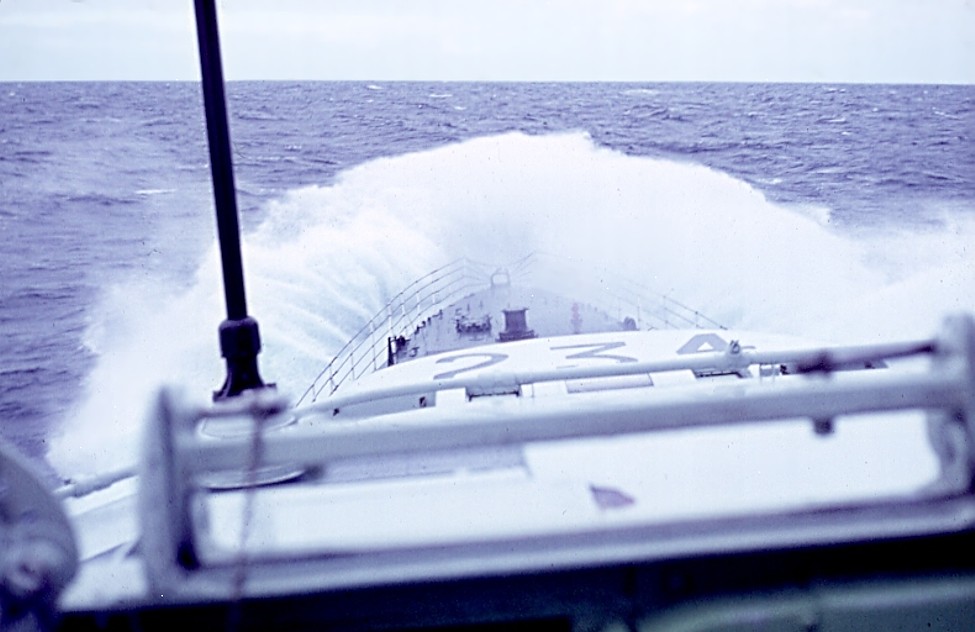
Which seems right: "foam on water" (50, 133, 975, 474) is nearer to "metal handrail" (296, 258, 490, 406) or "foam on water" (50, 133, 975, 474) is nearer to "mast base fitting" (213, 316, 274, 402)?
"metal handrail" (296, 258, 490, 406)

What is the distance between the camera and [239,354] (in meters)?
1.92

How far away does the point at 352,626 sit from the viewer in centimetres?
136

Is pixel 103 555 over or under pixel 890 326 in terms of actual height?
over

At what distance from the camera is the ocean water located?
1112cm

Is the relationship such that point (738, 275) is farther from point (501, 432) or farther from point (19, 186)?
point (19, 186)

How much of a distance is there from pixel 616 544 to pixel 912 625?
0.45 m

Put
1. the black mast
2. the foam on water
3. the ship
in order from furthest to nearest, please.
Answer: the foam on water, the black mast, the ship

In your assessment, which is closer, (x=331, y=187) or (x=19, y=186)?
(x=331, y=187)

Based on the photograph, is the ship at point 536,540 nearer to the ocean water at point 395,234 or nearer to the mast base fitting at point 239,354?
the mast base fitting at point 239,354

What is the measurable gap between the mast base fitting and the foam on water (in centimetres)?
696

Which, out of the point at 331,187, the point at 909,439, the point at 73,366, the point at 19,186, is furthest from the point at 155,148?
the point at 909,439

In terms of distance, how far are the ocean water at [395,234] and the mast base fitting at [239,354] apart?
4.59m

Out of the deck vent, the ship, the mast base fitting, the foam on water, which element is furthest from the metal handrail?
the ship

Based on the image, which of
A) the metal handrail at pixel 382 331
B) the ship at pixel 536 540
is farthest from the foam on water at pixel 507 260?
the ship at pixel 536 540
